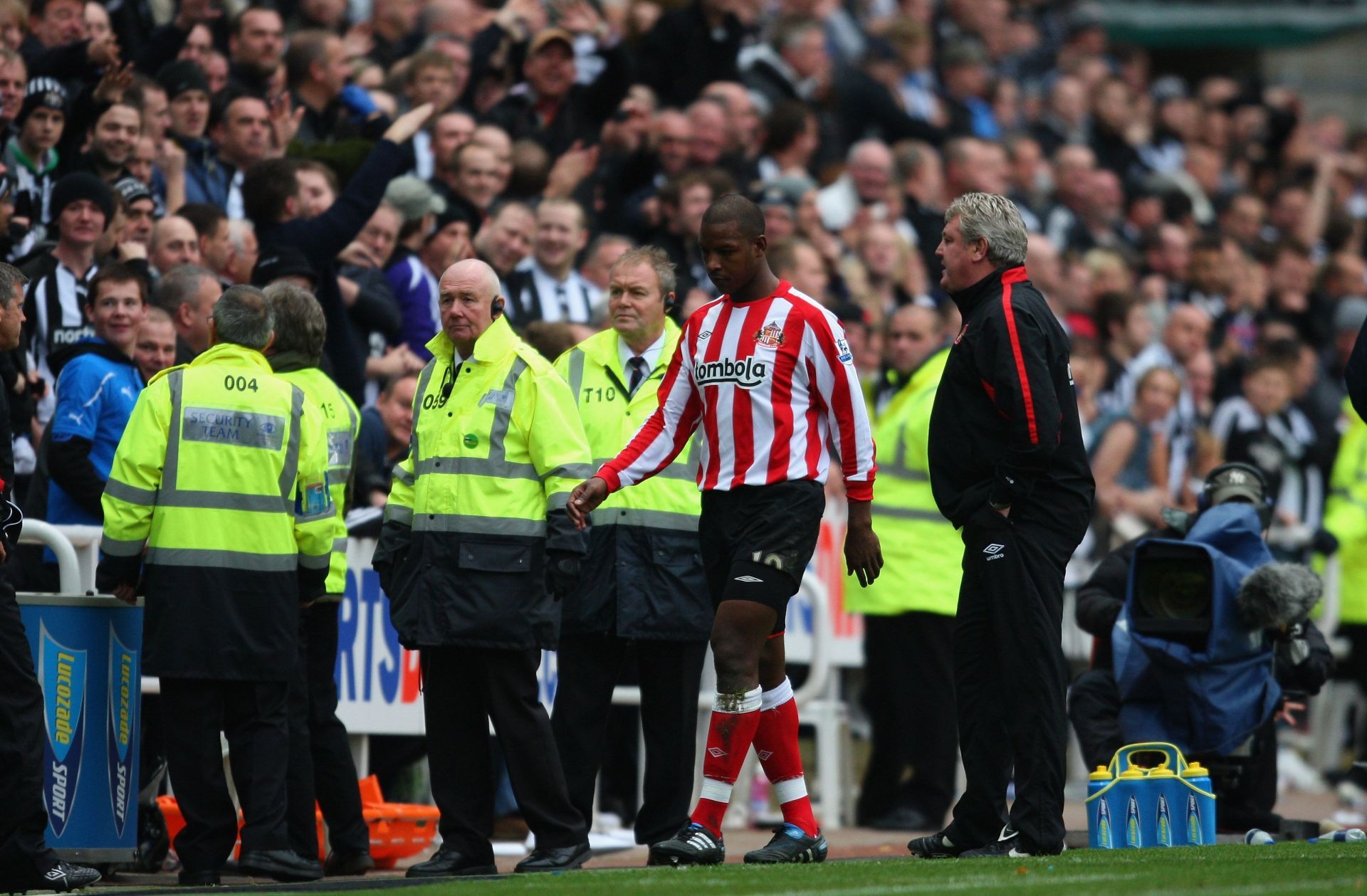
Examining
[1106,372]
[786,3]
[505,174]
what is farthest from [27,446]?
[786,3]

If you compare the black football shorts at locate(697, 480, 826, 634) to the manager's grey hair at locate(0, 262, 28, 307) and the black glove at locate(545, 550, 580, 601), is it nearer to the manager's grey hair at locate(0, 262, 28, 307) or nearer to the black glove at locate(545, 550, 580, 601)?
the black glove at locate(545, 550, 580, 601)

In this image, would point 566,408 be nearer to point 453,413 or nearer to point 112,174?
point 453,413

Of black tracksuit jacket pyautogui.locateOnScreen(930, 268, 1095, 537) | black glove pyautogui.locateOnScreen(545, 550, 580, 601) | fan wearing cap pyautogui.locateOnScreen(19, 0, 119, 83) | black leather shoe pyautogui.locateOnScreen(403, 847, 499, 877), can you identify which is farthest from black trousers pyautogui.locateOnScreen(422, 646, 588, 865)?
fan wearing cap pyautogui.locateOnScreen(19, 0, 119, 83)

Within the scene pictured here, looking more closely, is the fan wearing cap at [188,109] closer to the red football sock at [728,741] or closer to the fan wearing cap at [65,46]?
the fan wearing cap at [65,46]

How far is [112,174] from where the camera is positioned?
11062 millimetres

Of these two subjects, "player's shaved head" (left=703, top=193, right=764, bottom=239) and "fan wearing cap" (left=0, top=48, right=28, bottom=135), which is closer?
"player's shaved head" (left=703, top=193, right=764, bottom=239)

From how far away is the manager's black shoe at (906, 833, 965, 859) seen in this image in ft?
28.5

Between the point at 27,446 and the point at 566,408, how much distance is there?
2674 millimetres

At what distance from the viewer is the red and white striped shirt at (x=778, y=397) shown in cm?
840

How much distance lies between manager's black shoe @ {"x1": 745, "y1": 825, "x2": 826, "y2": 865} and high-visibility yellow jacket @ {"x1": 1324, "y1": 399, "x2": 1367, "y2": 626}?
7605 millimetres

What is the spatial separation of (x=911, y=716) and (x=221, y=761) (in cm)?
464

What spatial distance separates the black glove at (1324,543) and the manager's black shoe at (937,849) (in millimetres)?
A: 7024

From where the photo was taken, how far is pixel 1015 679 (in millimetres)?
8312

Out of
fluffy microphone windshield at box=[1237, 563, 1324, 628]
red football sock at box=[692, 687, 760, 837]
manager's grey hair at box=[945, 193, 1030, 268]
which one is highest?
manager's grey hair at box=[945, 193, 1030, 268]
